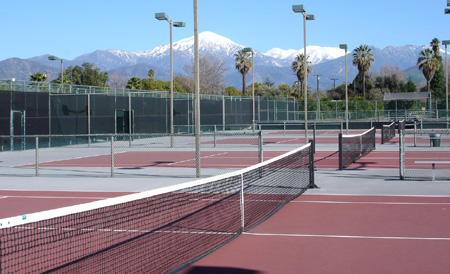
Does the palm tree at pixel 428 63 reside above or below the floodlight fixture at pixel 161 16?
above

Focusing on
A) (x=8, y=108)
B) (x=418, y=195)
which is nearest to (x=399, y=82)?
(x=8, y=108)

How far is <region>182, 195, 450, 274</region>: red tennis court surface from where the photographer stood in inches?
276

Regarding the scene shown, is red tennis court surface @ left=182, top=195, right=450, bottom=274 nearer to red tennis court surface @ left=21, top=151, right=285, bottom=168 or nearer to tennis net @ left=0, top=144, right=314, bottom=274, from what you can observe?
tennis net @ left=0, top=144, right=314, bottom=274

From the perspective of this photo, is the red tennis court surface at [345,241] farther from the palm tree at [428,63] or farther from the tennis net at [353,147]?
the palm tree at [428,63]

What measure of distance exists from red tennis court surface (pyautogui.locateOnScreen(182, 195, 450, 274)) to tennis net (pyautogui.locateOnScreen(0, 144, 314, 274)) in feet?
Answer: 1.02

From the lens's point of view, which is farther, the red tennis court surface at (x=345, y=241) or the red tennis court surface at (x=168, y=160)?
the red tennis court surface at (x=168, y=160)

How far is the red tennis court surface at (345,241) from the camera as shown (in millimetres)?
7012

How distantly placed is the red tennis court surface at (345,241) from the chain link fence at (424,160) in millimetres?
3814

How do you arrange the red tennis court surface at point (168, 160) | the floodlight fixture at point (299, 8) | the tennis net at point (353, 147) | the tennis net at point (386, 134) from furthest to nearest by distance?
1. the tennis net at point (386, 134)
2. the floodlight fixture at point (299, 8)
3. the red tennis court surface at point (168, 160)
4. the tennis net at point (353, 147)

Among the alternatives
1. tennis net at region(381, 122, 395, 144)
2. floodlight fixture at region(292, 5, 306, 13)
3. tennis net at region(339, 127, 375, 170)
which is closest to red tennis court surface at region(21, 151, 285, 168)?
tennis net at region(339, 127, 375, 170)

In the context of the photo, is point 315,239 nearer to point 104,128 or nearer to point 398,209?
point 398,209

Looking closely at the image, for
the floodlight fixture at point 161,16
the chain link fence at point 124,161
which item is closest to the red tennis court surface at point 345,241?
the chain link fence at point 124,161

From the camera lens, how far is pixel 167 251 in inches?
294

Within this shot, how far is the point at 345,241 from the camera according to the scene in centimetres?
838
